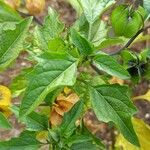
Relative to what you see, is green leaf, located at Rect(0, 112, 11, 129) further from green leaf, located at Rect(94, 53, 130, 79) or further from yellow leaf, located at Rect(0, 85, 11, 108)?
green leaf, located at Rect(94, 53, 130, 79)

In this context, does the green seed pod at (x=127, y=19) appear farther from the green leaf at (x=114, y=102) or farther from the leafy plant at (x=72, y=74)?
the green leaf at (x=114, y=102)

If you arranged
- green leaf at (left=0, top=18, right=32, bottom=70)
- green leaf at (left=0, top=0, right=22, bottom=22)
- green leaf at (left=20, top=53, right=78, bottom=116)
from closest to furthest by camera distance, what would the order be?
green leaf at (left=20, top=53, right=78, bottom=116)
green leaf at (left=0, top=18, right=32, bottom=70)
green leaf at (left=0, top=0, right=22, bottom=22)

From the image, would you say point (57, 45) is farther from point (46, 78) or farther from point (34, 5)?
point (34, 5)

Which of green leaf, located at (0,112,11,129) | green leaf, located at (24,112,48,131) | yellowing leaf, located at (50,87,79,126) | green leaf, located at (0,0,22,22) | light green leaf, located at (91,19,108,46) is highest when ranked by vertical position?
green leaf, located at (0,0,22,22)

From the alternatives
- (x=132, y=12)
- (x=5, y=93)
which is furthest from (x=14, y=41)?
(x=132, y=12)

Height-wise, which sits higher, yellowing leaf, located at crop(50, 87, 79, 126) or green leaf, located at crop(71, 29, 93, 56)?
green leaf, located at crop(71, 29, 93, 56)

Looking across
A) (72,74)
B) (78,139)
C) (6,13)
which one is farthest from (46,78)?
(6,13)

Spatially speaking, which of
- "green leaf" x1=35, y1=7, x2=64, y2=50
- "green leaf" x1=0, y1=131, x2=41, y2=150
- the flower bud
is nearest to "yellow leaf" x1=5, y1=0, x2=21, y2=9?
the flower bud
